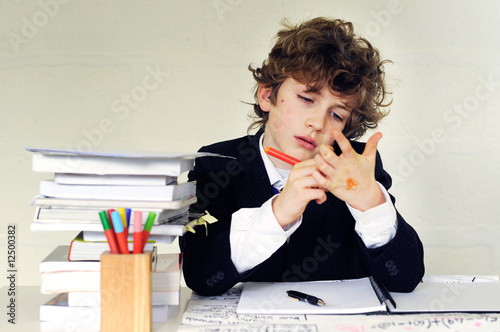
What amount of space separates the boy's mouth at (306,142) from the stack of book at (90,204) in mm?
447

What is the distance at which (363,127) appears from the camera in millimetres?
1578

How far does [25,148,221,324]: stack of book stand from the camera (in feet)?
2.88

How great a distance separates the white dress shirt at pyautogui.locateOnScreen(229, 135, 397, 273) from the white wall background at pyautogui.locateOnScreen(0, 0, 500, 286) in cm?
103

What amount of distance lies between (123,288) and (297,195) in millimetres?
350

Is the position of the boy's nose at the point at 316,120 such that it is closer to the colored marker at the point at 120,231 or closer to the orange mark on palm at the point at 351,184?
the orange mark on palm at the point at 351,184

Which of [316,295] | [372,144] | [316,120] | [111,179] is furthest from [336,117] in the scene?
[111,179]

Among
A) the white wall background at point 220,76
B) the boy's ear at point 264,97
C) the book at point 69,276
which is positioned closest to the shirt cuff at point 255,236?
the book at point 69,276

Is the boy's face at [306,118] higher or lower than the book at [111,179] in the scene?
higher

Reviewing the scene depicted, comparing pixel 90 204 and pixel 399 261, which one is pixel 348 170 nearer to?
pixel 399 261

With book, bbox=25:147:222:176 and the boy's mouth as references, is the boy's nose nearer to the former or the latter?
the boy's mouth

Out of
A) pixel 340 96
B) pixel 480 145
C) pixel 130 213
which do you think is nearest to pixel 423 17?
A: pixel 480 145

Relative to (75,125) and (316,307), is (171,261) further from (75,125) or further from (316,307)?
(75,125)

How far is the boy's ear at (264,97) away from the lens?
4.81ft

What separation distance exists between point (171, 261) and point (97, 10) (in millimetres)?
1350
